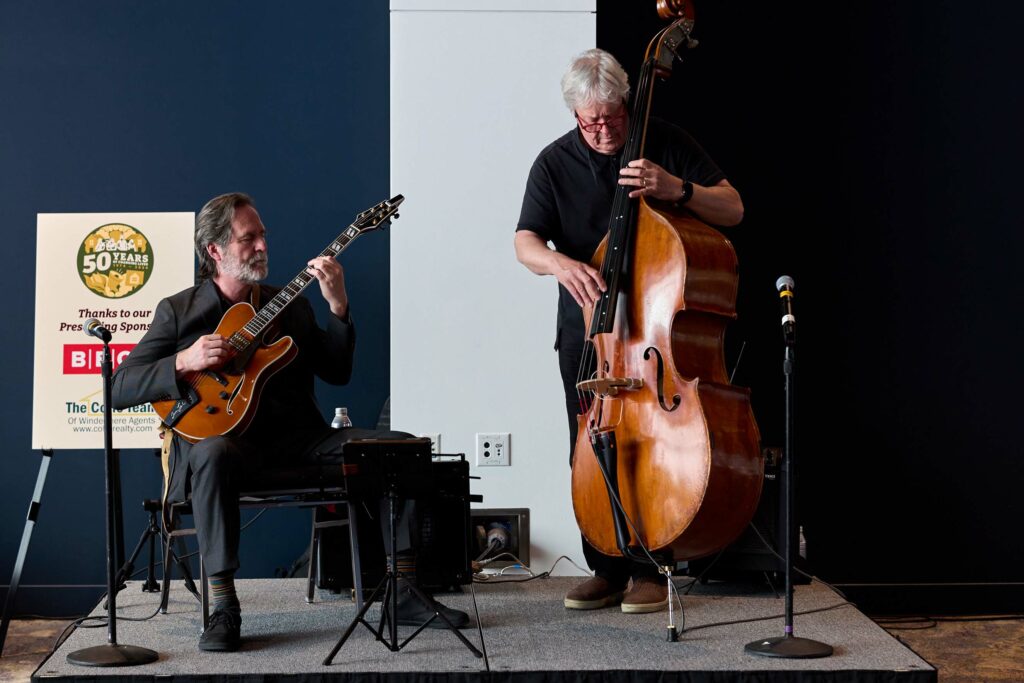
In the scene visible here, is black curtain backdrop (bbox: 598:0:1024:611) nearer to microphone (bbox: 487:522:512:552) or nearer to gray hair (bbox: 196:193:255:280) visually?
microphone (bbox: 487:522:512:552)

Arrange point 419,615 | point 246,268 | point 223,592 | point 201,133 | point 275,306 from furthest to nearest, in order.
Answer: point 201,133 < point 246,268 < point 275,306 < point 419,615 < point 223,592

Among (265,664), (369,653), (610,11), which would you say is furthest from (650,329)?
(610,11)

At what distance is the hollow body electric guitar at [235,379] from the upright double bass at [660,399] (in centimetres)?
89

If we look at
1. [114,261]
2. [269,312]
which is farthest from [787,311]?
[114,261]

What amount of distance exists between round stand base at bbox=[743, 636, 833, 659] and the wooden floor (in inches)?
33.3

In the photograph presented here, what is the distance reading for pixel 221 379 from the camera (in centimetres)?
283

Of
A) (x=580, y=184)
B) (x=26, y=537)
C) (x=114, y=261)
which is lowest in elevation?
(x=26, y=537)

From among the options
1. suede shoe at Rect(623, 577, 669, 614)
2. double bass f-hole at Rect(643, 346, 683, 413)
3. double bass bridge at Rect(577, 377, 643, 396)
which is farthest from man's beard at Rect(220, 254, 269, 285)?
suede shoe at Rect(623, 577, 669, 614)

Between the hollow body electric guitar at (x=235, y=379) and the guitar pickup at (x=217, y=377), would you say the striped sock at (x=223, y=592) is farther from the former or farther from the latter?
the guitar pickup at (x=217, y=377)

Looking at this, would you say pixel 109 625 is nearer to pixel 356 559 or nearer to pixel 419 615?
pixel 356 559

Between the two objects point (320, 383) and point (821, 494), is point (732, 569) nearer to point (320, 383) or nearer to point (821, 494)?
point (821, 494)

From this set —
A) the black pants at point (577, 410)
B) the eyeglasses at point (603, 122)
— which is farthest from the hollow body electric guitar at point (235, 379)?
the eyeglasses at point (603, 122)

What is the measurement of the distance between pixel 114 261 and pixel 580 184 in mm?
2047

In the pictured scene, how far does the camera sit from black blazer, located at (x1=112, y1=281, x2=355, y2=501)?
2805 millimetres
